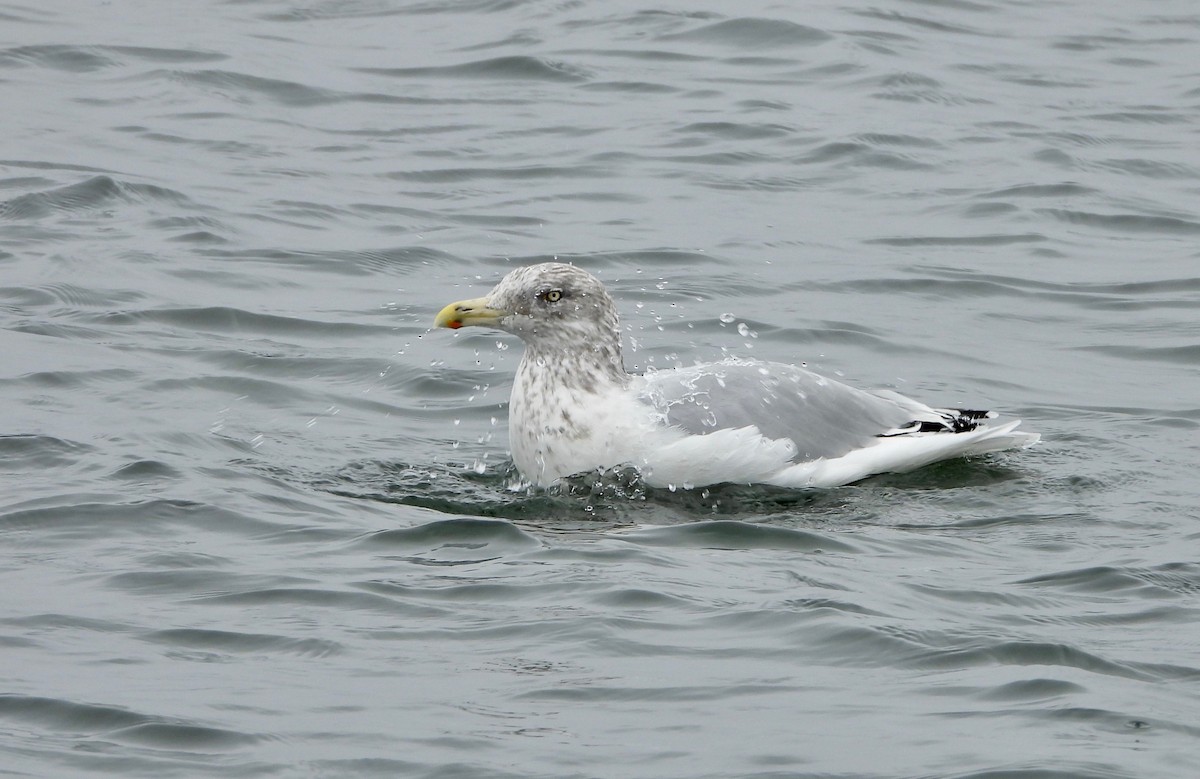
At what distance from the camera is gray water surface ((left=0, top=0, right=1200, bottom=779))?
6.28 metres

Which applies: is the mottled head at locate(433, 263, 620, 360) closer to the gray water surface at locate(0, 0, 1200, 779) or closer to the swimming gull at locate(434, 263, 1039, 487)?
the swimming gull at locate(434, 263, 1039, 487)

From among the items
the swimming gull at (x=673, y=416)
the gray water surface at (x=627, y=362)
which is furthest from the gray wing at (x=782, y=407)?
the gray water surface at (x=627, y=362)

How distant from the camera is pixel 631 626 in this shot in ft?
23.0

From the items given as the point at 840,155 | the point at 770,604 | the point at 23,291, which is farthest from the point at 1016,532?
the point at 840,155

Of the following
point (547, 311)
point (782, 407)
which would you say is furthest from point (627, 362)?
point (782, 407)

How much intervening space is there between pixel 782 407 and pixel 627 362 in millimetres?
2571

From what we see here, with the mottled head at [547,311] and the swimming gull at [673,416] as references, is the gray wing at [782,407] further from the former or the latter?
the mottled head at [547,311]

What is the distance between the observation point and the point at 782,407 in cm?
920

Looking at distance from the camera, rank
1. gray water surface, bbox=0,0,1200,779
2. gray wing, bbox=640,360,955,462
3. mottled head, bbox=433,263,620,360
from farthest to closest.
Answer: mottled head, bbox=433,263,620,360 < gray wing, bbox=640,360,955,462 < gray water surface, bbox=0,0,1200,779

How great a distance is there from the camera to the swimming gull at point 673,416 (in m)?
8.98

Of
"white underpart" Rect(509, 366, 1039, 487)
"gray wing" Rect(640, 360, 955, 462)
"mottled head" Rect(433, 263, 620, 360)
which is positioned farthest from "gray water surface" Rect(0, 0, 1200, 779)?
"mottled head" Rect(433, 263, 620, 360)

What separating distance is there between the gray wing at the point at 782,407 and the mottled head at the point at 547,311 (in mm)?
385

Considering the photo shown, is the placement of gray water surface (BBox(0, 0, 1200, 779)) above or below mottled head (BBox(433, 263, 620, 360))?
below

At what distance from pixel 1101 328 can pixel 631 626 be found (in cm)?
641
